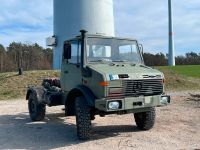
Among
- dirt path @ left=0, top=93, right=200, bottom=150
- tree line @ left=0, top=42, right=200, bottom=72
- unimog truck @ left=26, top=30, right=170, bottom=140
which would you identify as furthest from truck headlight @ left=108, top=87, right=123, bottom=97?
tree line @ left=0, top=42, right=200, bottom=72

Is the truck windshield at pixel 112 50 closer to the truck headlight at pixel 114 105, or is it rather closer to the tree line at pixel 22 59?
the truck headlight at pixel 114 105

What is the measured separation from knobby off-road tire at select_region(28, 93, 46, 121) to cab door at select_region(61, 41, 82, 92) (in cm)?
208

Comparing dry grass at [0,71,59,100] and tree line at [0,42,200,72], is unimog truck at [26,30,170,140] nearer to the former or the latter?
dry grass at [0,71,59,100]

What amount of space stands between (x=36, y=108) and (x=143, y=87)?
4.61m

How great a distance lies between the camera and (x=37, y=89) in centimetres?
1405

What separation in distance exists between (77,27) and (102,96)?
63.0 ft

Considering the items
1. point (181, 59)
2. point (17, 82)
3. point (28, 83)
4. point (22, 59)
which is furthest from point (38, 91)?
point (181, 59)

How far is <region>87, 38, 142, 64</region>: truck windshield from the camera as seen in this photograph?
1113 cm

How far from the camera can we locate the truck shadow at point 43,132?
1048 cm

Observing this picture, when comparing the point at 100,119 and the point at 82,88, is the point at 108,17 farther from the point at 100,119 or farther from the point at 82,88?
the point at 82,88

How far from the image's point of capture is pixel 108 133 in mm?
11594

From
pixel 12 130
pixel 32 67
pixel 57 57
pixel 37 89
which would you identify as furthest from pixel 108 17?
pixel 32 67

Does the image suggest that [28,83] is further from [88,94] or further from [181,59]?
[181,59]

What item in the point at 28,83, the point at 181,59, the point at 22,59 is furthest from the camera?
the point at 181,59
